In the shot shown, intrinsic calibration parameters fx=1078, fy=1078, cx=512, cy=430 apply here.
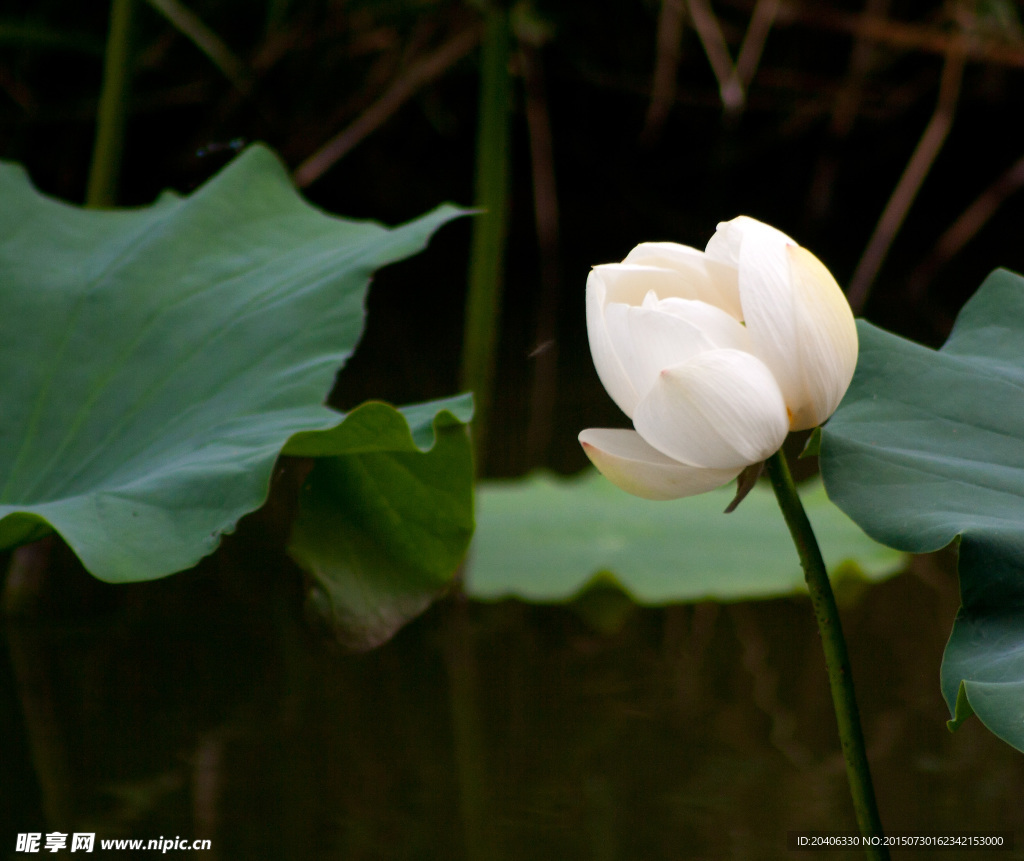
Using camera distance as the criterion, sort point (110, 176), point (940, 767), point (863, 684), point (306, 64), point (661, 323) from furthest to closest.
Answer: point (306, 64)
point (110, 176)
point (863, 684)
point (940, 767)
point (661, 323)

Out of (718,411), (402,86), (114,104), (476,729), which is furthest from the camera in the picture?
(402,86)

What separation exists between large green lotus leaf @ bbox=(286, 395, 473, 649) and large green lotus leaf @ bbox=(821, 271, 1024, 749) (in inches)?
7.1

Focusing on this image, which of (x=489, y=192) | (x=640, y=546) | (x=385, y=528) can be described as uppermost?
(x=489, y=192)

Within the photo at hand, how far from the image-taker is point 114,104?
891 mm

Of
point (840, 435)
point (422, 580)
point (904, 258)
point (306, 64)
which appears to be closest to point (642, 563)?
point (422, 580)

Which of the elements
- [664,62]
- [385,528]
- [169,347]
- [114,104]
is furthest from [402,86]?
[385,528]

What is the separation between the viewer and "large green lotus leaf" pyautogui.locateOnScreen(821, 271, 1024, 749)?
340mm

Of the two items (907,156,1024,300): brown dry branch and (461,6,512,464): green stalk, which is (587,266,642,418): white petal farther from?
(907,156,1024,300): brown dry branch

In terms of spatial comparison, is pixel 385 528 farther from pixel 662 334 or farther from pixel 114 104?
pixel 114 104

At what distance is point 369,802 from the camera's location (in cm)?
60

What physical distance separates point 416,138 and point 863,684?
1.96 m

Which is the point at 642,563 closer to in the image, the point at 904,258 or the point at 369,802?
the point at 369,802

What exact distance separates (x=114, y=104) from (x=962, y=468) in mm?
758

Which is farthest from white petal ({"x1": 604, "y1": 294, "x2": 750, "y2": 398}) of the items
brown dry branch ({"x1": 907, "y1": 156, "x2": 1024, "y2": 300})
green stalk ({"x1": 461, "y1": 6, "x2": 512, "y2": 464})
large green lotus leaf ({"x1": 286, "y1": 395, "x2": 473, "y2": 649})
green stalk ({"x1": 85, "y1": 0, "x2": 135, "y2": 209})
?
brown dry branch ({"x1": 907, "y1": 156, "x2": 1024, "y2": 300})
